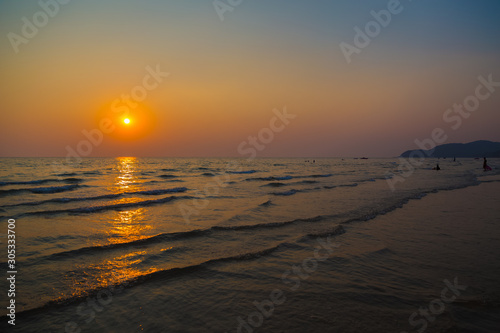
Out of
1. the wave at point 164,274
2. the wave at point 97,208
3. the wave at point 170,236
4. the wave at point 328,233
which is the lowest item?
the wave at point 164,274

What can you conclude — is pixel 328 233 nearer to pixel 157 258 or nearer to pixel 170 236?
pixel 170 236

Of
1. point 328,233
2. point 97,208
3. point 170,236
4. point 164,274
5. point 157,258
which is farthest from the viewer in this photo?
point 97,208

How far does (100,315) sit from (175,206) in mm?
13032

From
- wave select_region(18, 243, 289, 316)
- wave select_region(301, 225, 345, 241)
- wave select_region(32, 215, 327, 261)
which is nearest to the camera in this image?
wave select_region(18, 243, 289, 316)

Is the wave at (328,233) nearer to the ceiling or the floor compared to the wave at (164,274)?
nearer to the ceiling

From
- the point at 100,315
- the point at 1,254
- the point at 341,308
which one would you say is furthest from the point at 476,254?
the point at 1,254

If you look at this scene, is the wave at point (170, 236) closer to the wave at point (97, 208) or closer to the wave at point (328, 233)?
the wave at point (328, 233)

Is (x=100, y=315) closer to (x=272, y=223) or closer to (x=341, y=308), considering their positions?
(x=341, y=308)

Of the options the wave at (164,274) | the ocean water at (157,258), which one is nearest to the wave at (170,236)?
the ocean water at (157,258)

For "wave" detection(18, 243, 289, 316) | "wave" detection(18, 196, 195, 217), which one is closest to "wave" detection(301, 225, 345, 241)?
"wave" detection(18, 243, 289, 316)

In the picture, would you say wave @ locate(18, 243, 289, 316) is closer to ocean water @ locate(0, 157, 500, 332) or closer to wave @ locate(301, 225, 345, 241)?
ocean water @ locate(0, 157, 500, 332)

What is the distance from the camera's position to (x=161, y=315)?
4.84m

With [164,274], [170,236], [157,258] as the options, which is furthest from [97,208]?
[164,274]

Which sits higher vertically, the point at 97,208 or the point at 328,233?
the point at 97,208
